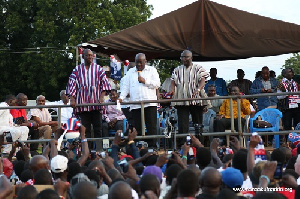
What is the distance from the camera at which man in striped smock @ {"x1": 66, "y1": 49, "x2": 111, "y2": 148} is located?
12758 mm

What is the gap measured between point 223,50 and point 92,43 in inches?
109

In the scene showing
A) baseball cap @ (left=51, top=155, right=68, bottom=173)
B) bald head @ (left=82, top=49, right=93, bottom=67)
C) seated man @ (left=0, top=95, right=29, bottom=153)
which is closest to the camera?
baseball cap @ (left=51, top=155, right=68, bottom=173)

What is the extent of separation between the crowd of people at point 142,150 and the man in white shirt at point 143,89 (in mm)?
18

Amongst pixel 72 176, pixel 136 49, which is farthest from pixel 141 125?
pixel 72 176

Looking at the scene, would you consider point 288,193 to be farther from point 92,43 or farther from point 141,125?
point 92,43

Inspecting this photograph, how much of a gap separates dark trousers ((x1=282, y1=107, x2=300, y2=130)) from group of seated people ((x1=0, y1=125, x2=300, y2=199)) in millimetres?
4545

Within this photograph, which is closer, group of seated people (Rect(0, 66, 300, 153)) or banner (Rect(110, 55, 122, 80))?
group of seated people (Rect(0, 66, 300, 153))

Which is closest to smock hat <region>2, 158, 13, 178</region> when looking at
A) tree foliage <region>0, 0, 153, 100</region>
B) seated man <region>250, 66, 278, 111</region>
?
seated man <region>250, 66, 278, 111</region>

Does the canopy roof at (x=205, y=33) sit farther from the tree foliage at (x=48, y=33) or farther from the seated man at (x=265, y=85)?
the tree foliage at (x=48, y=33)

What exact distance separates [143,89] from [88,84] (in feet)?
3.21

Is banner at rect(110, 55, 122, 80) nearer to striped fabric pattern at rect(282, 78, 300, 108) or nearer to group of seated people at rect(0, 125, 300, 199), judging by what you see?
striped fabric pattern at rect(282, 78, 300, 108)

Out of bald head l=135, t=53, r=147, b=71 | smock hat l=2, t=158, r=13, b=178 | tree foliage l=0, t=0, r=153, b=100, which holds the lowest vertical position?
smock hat l=2, t=158, r=13, b=178

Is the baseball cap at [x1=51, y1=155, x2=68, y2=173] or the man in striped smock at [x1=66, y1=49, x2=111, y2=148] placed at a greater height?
the man in striped smock at [x1=66, y1=49, x2=111, y2=148]

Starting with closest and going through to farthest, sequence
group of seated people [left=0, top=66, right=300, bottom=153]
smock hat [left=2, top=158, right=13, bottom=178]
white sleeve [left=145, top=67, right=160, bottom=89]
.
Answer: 1. smock hat [left=2, top=158, right=13, bottom=178]
2. white sleeve [left=145, top=67, right=160, bottom=89]
3. group of seated people [left=0, top=66, right=300, bottom=153]
